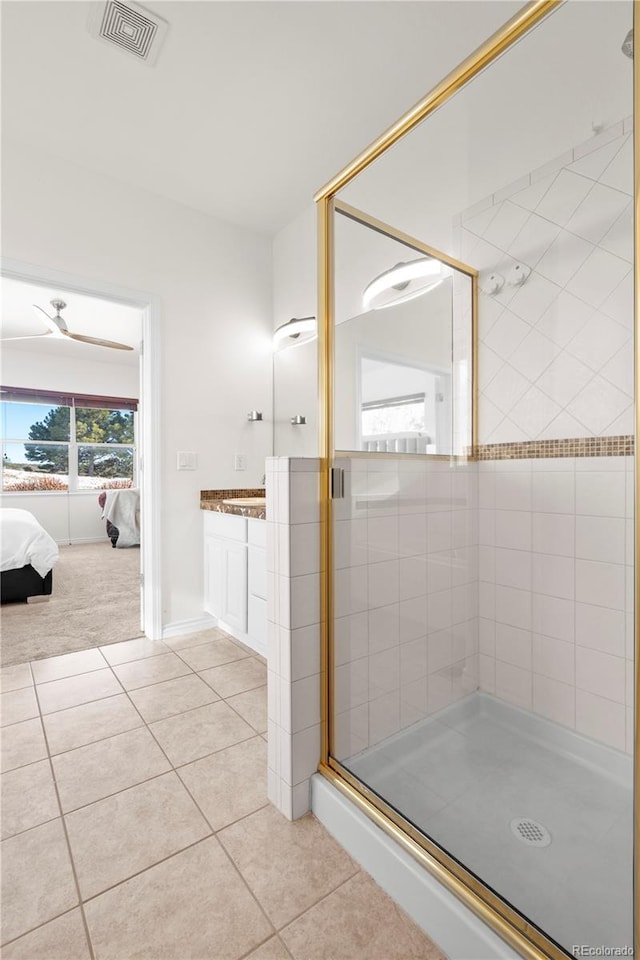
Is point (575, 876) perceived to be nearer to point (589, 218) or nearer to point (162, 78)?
point (589, 218)

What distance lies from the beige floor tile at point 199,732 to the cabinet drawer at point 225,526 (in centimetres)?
85

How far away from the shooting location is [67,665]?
2.44 metres

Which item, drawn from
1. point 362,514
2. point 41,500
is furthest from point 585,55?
point 41,500

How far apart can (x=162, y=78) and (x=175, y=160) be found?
52cm

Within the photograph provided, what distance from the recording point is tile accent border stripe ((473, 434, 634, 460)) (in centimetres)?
96

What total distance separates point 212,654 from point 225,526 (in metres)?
0.72

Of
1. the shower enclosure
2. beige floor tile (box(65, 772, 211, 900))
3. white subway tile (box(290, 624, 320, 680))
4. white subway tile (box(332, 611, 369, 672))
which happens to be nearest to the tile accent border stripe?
the shower enclosure

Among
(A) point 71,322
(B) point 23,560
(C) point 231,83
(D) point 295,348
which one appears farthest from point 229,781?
(A) point 71,322

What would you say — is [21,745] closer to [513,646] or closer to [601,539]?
[513,646]

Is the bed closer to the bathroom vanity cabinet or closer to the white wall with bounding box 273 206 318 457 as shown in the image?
the bathroom vanity cabinet

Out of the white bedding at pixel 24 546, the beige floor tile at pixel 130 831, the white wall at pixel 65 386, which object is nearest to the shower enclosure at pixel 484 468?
the beige floor tile at pixel 130 831

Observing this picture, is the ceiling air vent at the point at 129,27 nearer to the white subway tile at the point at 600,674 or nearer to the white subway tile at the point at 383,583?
the white subway tile at the point at 383,583

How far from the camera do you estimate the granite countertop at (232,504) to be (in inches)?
92.4

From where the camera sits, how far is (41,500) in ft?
20.7
